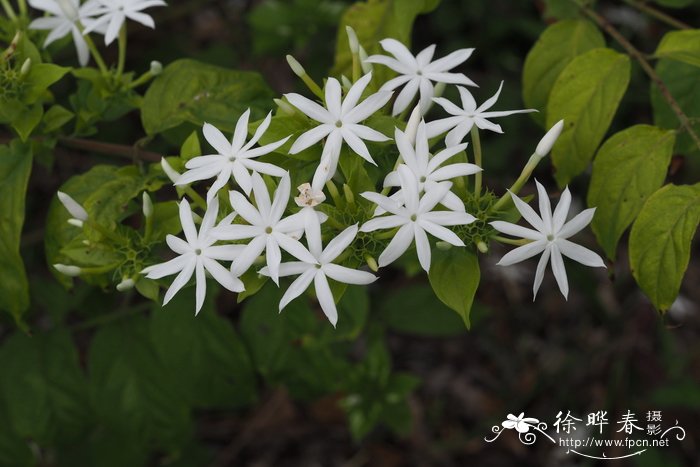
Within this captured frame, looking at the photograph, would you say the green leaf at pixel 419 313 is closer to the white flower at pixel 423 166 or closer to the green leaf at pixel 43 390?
the green leaf at pixel 43 390

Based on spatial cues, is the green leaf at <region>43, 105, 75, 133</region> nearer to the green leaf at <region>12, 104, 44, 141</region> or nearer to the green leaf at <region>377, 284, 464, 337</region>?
the green leaf at <region>12, 104, 44, 141</region>

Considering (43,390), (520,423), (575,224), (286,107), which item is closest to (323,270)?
(286,107)

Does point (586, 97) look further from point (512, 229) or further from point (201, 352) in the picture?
point (201, 352)

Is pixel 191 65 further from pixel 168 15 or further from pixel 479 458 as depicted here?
pixel 479 458

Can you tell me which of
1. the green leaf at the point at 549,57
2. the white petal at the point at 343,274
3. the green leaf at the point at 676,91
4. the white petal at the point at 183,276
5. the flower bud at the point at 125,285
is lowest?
the flower bud at the point at 125,285

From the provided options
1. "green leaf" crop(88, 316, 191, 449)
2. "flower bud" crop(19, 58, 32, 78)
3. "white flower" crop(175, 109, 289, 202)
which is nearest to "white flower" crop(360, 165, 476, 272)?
"white flower" crop(175, 109, 289, 202)

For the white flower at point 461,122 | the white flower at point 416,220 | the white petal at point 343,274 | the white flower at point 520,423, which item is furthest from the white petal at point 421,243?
the white flower at point 520,423

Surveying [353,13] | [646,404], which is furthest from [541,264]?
[646,404]
